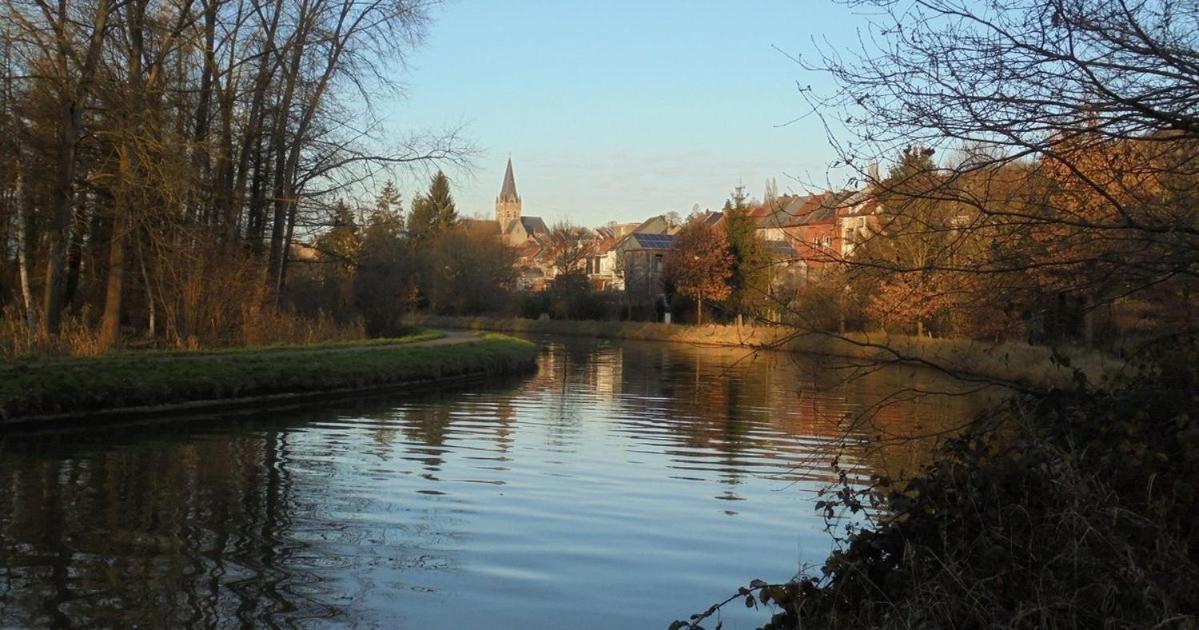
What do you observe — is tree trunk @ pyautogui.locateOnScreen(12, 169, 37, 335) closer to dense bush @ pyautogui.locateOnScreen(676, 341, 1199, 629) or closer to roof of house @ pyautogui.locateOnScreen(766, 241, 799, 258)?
roof of house @ pyautogui.locateOnScreen(766, 241, 799, 258)

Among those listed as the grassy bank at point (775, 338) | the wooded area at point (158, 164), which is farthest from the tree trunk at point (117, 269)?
the grassy bank at point (775, 338)

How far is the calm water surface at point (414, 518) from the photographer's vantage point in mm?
7418

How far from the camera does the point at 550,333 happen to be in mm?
68875

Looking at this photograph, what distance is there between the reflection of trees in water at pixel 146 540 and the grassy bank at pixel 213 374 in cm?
251

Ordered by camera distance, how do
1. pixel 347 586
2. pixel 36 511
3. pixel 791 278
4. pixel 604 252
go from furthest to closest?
pixel 604 252 < pixel 36 511 < pixel 347 586 < pixel 791 278

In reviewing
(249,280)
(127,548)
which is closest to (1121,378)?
(127,548)

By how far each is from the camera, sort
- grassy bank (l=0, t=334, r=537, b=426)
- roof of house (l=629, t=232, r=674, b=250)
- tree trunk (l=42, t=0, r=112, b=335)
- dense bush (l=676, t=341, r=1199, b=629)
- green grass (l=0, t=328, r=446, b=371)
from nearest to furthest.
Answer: dense bush (l=676, t=341, r=1199, b=629), grassy bank (l=0, t=334, r=537, b=426), green grass (l=0, t=328, r=446, b=371), tree trunk (l=42, t=0, r=112, b=335), roof of house (l=629, t=232, r=674, b=250)

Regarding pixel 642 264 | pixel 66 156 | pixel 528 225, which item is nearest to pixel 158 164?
pixel 66 156

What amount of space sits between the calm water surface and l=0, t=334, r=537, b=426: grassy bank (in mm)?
1139

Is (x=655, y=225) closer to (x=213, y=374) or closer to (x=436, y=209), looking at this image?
(x=436, y=209)

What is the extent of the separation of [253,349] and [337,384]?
92.7 inches

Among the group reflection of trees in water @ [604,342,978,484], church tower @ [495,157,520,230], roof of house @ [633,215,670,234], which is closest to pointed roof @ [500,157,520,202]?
church tower @ [495,157,520,230]

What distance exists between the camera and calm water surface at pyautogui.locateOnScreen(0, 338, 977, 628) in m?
7.42

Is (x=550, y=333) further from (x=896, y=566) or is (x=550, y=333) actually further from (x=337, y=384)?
(x=896, y=566)
